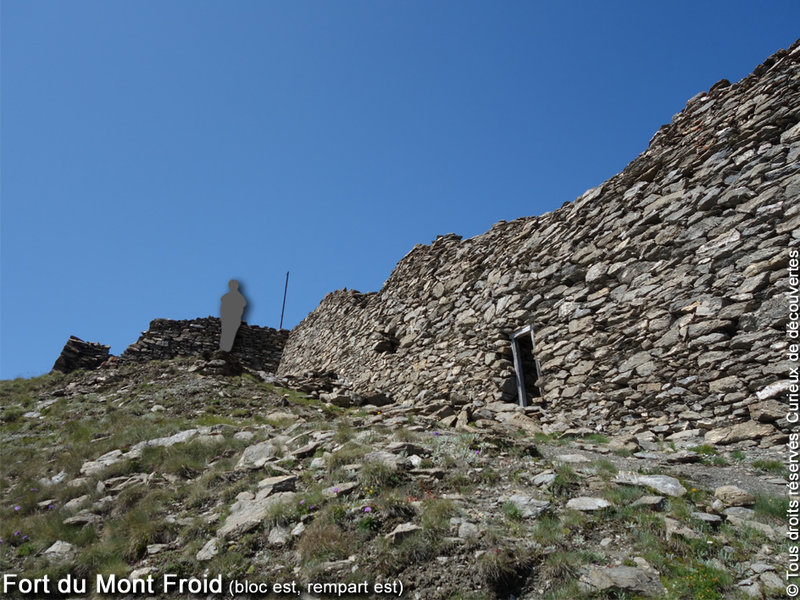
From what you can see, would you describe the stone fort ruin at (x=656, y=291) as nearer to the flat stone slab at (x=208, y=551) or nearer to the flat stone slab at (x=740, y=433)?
the flat stone slab at (x=740, y=433)

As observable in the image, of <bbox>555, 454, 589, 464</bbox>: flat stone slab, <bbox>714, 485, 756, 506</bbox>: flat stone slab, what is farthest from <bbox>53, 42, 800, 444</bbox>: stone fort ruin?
<bbox>714, 485, 756, 506</bbox>: flat stone slab

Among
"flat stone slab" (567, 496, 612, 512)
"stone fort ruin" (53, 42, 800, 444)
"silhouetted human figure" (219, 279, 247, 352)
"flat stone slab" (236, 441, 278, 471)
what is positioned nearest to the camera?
"flat stone slab" (567, 496, 612, 512)

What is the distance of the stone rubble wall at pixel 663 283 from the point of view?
694 centimetres

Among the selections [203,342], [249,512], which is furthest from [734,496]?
[203,342]

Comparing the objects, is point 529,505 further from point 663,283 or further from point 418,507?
point 663,283

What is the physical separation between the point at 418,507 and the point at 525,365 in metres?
6.53

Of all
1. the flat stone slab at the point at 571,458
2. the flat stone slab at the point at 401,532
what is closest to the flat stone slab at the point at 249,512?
the flat stone slab at the point at 401,532

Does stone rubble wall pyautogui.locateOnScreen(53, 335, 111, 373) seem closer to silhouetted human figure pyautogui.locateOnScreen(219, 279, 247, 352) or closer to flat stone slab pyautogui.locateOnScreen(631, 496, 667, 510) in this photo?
silhouetted human figure pyautogui.locateOnScreen(219, 279, 247, 352)

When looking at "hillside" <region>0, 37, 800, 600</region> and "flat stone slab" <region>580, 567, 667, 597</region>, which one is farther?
"hillside" <region>0, 37, 800, 600</region>

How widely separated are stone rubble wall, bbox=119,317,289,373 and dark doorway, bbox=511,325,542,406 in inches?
630

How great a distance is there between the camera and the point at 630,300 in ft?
28.3

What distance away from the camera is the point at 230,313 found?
26016 mm

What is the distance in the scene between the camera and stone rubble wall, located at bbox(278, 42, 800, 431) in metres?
6.94

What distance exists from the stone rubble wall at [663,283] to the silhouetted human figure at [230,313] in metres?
15.1
